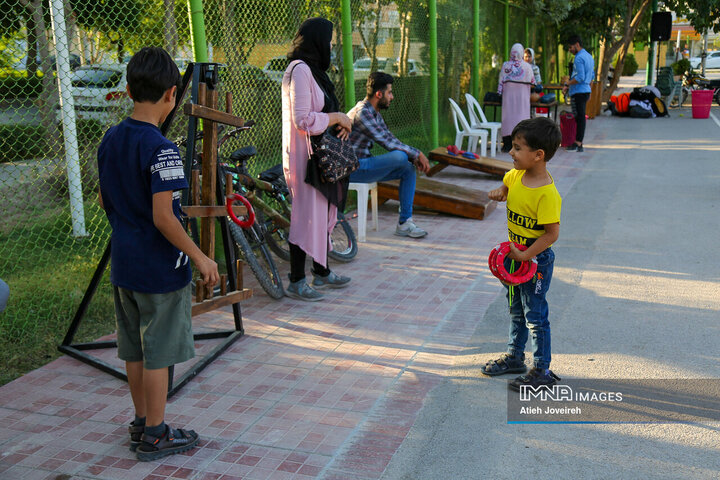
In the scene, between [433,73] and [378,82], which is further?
[433,73]

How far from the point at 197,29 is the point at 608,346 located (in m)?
3.73

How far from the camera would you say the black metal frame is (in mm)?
3785

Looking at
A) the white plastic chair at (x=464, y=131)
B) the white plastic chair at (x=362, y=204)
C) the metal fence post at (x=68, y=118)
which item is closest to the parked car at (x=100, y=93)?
the metal fence post at (x=68, y=118)

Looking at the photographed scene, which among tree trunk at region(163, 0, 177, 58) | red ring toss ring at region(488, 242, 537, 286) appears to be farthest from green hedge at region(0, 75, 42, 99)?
red ring toss ring at region(488, 242, 537, 286)

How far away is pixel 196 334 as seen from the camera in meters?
4.49

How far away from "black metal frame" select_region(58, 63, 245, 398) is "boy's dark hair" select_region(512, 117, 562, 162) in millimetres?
1714

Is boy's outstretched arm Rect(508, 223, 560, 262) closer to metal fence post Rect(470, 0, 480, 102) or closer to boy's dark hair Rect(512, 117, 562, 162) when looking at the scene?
boy's dark hair Rect(512, 117, 562, 162)

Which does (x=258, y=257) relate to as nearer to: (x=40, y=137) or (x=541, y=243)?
(x=40, y=137)

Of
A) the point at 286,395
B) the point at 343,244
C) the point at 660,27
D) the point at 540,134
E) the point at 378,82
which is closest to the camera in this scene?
the point at 540,134

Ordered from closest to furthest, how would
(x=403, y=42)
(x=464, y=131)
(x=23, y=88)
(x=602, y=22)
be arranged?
(x=23, y=88), (x=403, y=42), (x=464, y=131), (x=602, y=22)

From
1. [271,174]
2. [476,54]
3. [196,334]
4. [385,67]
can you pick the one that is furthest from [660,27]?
[196,334]

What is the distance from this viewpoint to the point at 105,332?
469 centimetres

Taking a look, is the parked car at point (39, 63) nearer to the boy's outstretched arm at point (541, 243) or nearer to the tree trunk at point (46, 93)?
the tree trunk at point (46, 93)

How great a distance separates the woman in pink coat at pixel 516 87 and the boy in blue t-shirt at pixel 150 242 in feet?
32.9
